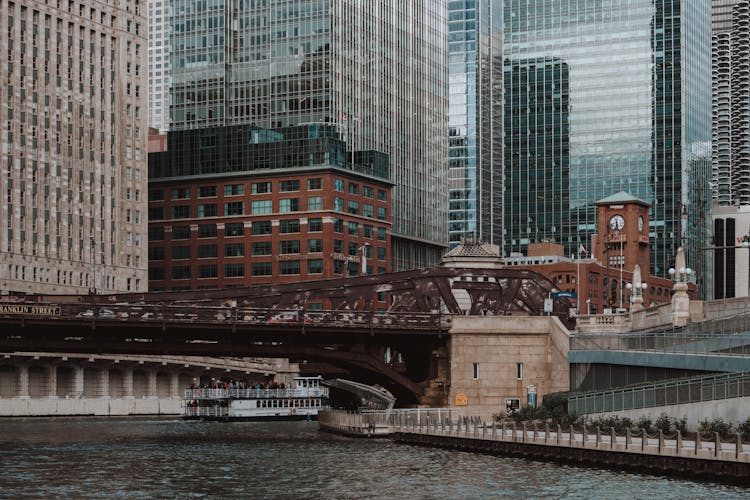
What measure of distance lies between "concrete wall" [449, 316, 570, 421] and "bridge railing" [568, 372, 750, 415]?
2097 cm

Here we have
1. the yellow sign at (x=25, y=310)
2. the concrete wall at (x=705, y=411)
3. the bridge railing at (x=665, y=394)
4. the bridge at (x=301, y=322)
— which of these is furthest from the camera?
the bridge at (x=301, y=322)

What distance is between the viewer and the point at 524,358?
125000mm

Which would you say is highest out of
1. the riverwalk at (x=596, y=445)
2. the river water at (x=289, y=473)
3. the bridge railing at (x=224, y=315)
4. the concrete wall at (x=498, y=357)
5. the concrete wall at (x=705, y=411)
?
the bridge railing at (x=224, y=315)

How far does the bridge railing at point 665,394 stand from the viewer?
87.8 meters

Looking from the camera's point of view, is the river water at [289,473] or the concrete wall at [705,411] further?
the concrete wall at [705,411]

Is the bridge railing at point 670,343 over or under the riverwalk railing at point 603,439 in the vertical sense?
over

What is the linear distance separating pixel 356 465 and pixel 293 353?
30760 millimetres

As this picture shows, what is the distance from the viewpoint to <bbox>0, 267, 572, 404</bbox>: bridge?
114 meters

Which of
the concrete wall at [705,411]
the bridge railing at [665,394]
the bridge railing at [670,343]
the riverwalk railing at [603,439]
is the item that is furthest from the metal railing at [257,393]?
the concrete wall at [705,411]

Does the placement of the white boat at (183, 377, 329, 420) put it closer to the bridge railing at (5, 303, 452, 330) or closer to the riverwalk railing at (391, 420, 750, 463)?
the bridge railing at (5, 303, 452, 330)

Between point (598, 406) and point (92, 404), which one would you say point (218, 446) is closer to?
point (598, 406)

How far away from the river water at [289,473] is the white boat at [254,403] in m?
44.5

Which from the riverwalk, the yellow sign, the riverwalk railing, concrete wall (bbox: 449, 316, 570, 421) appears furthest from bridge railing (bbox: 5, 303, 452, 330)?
the riverwalk railing

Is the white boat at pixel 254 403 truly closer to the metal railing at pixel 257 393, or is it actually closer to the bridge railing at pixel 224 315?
the metal railing at pixel 257 393
